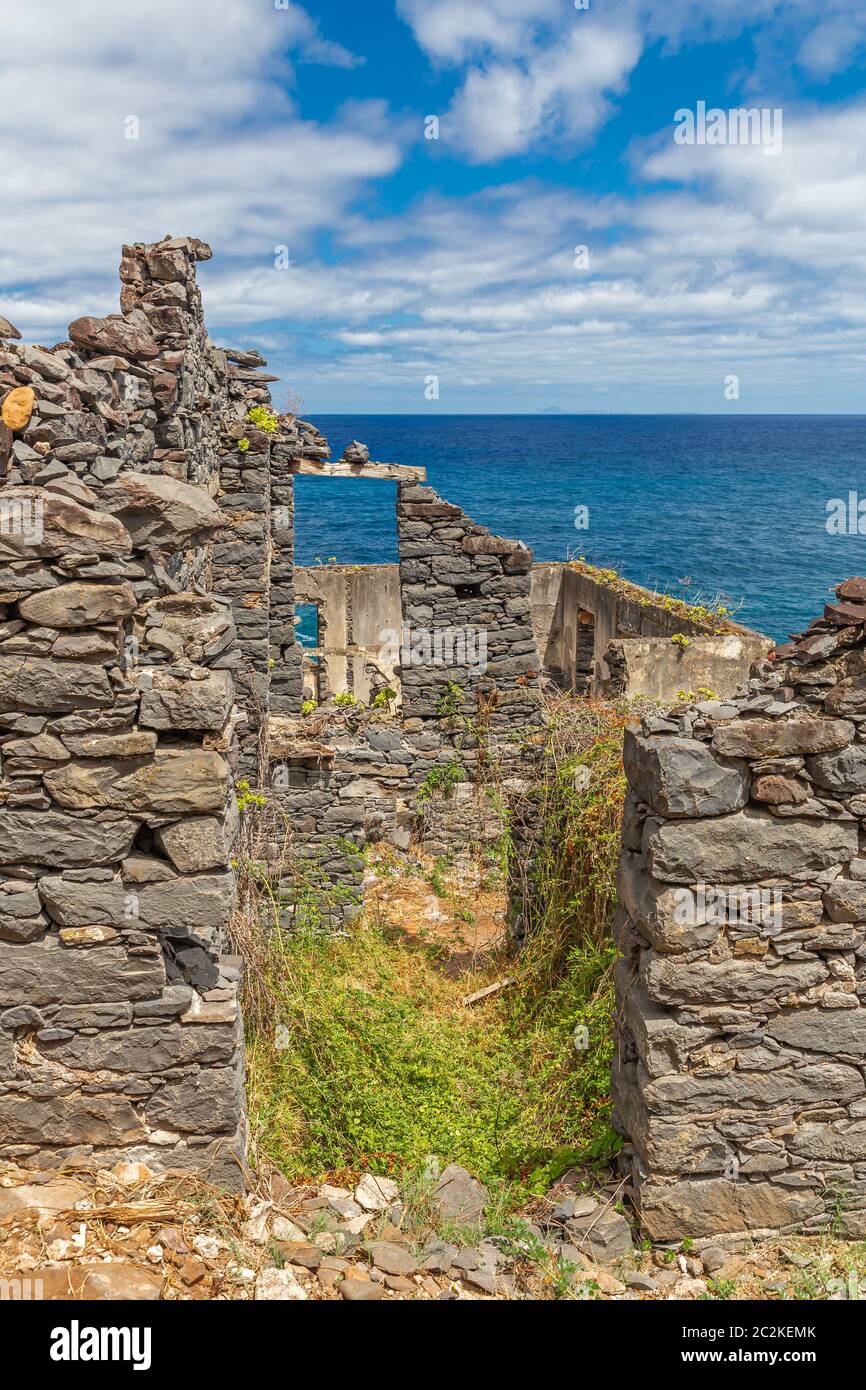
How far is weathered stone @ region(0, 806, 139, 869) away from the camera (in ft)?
14.1

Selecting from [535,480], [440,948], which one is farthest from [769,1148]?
[535,480]

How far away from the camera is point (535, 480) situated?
10388 cm

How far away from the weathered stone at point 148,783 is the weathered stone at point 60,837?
8cm

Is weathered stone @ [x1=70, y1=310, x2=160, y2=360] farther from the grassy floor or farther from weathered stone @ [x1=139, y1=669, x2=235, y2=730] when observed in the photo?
the grassy floor

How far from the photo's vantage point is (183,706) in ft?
14.1

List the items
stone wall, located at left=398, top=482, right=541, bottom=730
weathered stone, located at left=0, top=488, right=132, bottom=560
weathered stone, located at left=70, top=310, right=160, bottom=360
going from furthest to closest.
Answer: stone wall, located at left=398, top=482, right=541, bottom=730
weathered stone, located at left=70, top=310, right=160, bottom=360
weathered stone, located at left=0, top=488, right=132, bottom=560

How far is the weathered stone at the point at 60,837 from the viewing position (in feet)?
14.1

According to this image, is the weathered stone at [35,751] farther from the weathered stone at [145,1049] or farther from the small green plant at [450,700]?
the small green plant at [450,700]

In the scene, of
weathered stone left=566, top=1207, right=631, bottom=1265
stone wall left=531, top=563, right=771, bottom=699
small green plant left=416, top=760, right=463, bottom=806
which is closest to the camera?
weathered stone left=566, top=1207, right=631, bottom=1265

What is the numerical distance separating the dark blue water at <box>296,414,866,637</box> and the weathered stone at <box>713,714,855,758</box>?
29.8ft

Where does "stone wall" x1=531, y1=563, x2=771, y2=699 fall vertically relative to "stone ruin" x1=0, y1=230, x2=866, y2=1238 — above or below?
above

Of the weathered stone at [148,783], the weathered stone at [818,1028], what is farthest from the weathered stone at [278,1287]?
the weathered stone at [818,1028]

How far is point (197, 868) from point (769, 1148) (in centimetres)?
335

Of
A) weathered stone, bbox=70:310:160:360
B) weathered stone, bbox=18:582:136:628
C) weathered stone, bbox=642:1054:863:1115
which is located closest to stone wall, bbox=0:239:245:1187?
weathered stone, bbox=18:582:136:628
